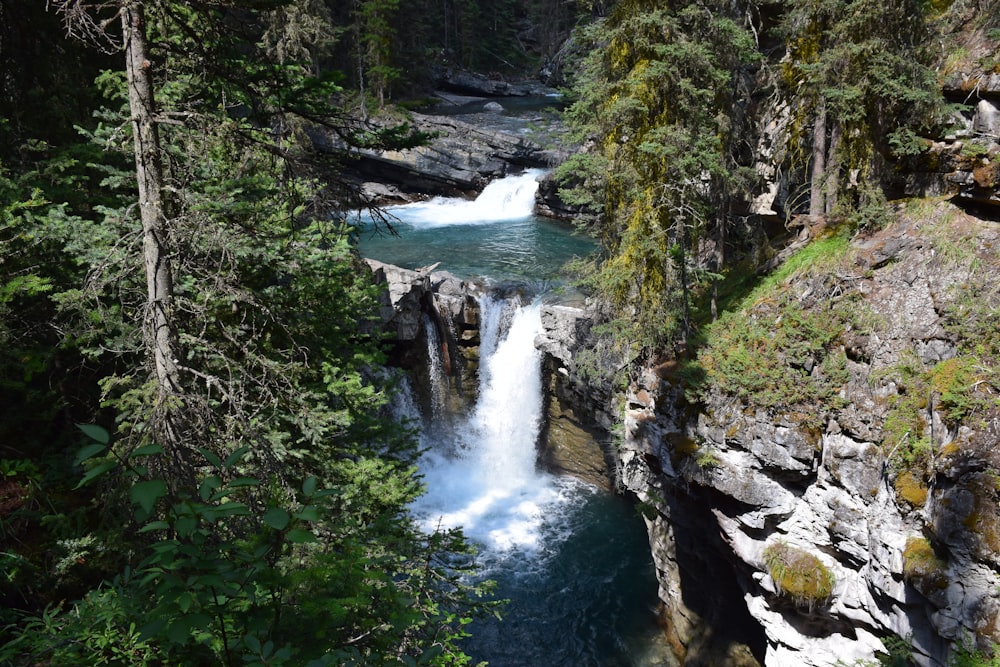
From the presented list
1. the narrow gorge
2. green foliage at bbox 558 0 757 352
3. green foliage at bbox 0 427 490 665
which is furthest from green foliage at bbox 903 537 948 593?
green foliage at bbox 0 427 490 665

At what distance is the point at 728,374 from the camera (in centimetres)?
1020

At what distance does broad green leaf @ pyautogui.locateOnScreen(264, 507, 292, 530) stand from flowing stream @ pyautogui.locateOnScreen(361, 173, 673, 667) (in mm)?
11336

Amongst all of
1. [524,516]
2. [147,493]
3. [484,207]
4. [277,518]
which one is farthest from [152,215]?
[484,207]

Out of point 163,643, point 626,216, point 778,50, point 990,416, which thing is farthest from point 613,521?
point 163,643

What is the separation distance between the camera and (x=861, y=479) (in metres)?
8.27

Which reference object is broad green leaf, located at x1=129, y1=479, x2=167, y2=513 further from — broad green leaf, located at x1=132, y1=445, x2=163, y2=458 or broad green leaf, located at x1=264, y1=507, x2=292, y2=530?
broad green leaf, located at x1=264, y1=507, x2=292, y2=530

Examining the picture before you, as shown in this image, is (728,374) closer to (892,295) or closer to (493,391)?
(892,295)

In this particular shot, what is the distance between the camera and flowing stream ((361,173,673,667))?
1241 cm

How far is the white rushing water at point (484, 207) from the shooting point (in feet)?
94.3

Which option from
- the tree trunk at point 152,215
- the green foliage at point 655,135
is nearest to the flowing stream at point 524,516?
the green foliage at point 655,135

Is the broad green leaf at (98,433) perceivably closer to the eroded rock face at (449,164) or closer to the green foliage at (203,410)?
the green foliage at (203,410)

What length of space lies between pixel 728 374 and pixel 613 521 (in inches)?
272

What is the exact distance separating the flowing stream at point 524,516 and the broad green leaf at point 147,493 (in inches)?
453

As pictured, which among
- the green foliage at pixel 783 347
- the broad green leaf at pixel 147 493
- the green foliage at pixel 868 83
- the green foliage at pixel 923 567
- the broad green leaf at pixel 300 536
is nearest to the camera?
the broad green leaf at pixel 147 493
